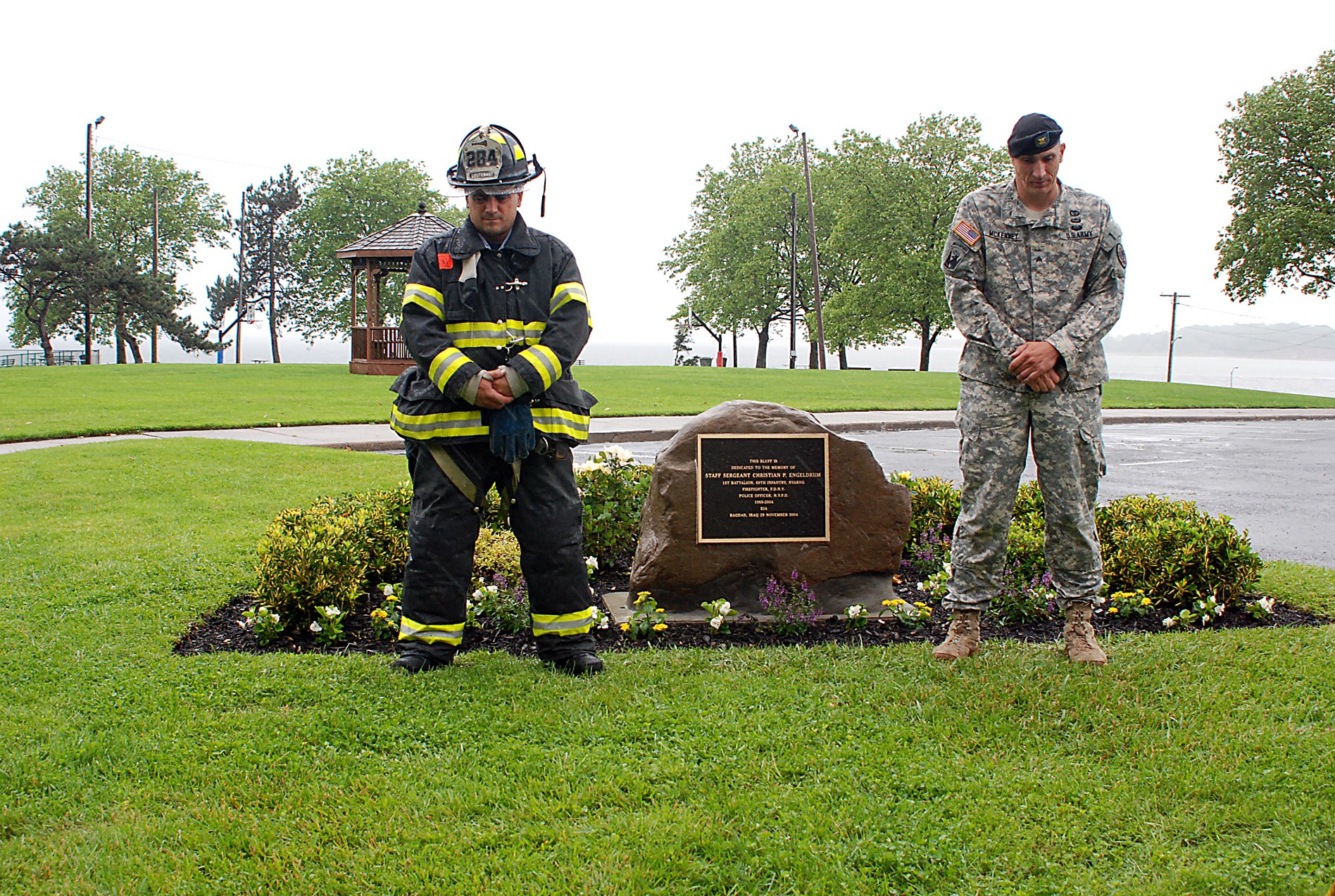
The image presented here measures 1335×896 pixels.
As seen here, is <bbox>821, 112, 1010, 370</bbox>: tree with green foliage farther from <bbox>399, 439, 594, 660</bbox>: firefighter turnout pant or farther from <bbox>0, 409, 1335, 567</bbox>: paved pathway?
<bbox>399, 439, 594, 660</bbox>: firefighter turnout pant

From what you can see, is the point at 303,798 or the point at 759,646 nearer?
the point at 303,798

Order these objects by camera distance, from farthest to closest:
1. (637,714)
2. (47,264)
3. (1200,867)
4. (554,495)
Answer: (47,264) < (554,495) < (637,714) < (1200,867)

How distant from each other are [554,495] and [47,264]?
46564 mm

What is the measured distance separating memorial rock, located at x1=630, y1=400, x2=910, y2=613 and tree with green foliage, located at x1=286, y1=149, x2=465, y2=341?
4987 cm

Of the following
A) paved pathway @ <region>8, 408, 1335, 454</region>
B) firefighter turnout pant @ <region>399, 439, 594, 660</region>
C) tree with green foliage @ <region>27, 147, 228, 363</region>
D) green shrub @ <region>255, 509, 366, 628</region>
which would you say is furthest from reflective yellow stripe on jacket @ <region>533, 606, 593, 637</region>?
tree with green foliage @ <region>27, 147, 228, 363</region>

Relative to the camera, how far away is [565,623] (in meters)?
4.21

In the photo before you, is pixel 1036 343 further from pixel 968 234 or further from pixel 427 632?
pixel 427 632

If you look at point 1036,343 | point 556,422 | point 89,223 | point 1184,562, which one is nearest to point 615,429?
point 1184,562

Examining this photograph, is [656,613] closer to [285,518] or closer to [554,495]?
[554,495]

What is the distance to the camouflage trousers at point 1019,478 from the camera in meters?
4.13

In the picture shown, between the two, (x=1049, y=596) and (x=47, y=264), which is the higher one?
(x=47, y=264)

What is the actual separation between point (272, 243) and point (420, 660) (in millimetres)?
66927

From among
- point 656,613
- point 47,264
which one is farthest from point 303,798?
point 47,264

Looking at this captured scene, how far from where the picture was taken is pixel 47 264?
41.8 metres
